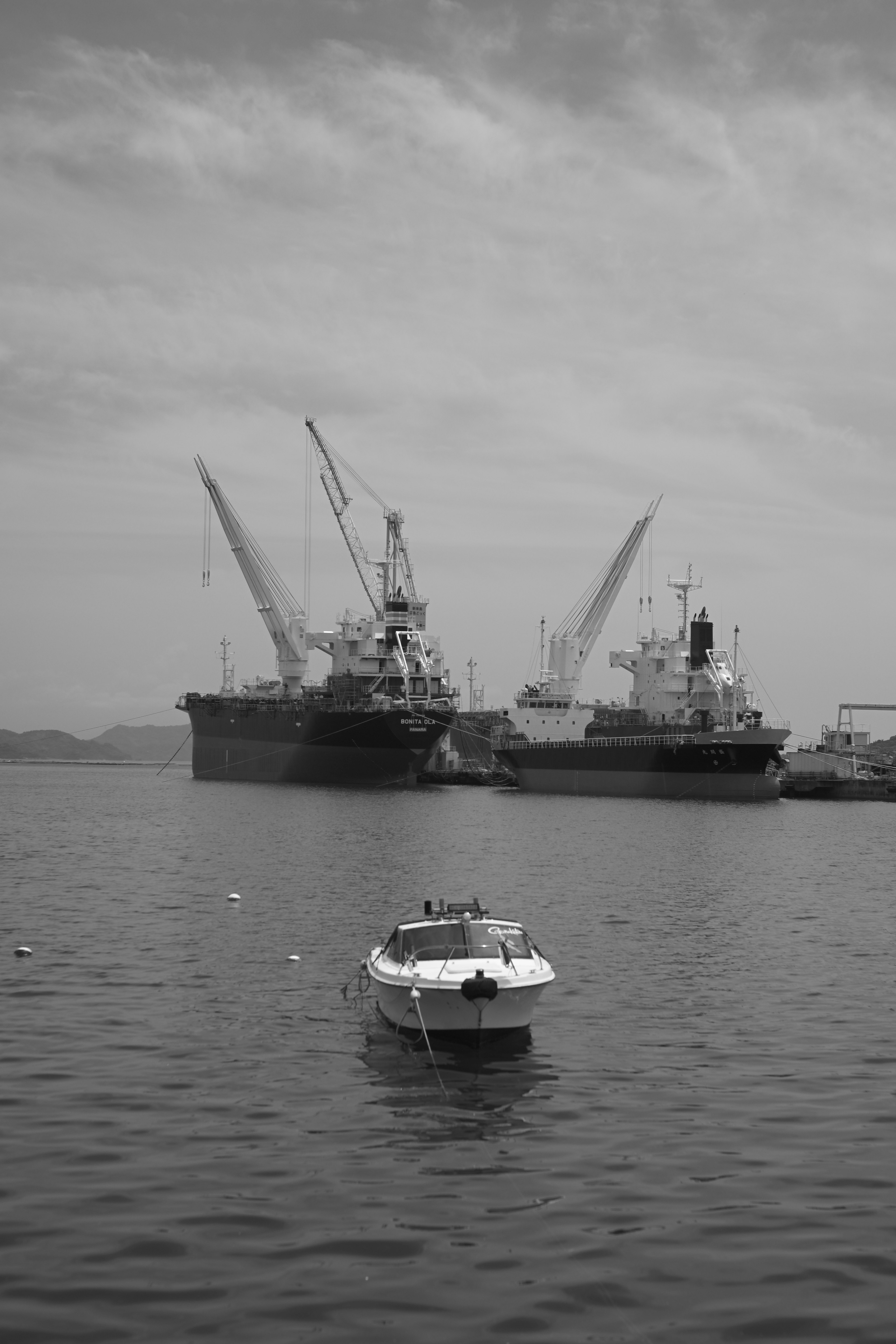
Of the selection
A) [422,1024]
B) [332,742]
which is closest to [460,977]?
[422,1024]

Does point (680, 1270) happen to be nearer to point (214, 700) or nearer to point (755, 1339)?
point (755, 1339)

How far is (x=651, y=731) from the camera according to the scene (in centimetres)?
12131

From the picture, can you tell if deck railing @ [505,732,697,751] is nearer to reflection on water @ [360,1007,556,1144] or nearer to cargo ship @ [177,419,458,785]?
cargo ship @ [177,419,458,785]

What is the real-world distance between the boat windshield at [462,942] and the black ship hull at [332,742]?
95332 mm

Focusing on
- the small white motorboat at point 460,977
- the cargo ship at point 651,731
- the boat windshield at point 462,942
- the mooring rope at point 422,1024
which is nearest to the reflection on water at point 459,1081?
the mooring rope at point 422,1024

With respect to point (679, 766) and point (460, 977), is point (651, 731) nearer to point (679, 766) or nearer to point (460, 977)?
point (679, 766)

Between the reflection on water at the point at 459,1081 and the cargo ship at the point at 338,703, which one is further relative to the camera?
the cargo ship at the point at 338,703

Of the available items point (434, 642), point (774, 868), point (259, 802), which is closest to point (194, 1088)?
point (774, 868)

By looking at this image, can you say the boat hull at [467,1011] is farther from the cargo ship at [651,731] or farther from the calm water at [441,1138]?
the cargo ship at [651,731]

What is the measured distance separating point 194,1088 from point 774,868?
4128 cm

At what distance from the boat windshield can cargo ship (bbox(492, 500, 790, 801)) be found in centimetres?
8648

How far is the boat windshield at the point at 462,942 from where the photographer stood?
2448 cm

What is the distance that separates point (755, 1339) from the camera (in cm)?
1250

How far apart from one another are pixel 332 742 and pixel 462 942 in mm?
102196
